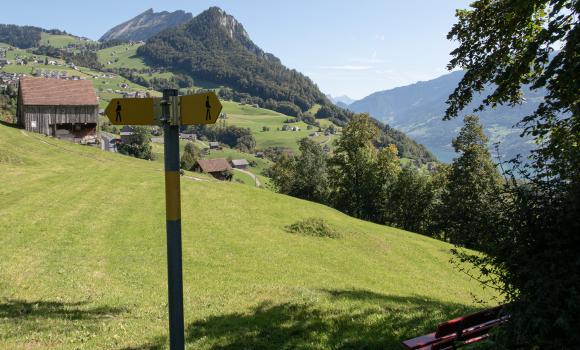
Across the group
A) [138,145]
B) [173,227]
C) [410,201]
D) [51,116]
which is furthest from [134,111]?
[138,145]

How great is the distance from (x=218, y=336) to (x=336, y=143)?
58.4 m

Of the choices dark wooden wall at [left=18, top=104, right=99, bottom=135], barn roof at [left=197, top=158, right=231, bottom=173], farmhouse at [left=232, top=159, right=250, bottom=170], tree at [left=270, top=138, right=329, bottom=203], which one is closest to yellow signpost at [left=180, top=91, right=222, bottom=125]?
dark wooden wall at [left=18, top=104, right=99, bottom=135]

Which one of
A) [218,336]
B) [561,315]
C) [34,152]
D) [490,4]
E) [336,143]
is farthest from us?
[336,143]

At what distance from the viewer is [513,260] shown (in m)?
6.66

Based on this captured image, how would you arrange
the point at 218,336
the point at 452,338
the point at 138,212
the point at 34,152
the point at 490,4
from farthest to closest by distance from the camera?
1. the point at 34,152
2. the point at 138,212
3. the point at 490,4
4. the point at 218,336
5. the point at 452,338

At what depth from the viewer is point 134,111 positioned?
19.7ft

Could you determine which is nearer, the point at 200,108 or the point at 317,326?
the point at 200,108

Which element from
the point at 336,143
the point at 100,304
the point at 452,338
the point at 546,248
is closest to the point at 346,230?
the point at 100,304

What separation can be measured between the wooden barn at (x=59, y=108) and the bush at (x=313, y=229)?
44694 mm

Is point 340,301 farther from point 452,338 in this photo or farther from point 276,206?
point 276,206

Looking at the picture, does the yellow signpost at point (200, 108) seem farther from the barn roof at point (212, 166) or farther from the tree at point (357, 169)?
the barn roof at point (212, 166)

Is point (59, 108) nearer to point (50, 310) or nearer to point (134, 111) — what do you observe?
point (50, 310)

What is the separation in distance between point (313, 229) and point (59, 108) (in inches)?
1890

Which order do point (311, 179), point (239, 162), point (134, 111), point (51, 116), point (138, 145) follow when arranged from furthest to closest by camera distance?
point (239, 162)
point (138, 145)
point (311, 179)
point (51, 116)
point (134, 111)
